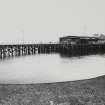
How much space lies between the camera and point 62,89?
395 inches

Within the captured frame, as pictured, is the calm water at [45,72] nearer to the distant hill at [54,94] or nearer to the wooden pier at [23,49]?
the distant hill at [54,94]

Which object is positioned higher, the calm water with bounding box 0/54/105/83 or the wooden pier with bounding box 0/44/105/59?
the wooden pier with bounding box 0/44/105/59

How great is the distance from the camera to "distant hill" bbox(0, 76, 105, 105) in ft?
29.1

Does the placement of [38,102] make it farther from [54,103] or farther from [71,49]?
[71,49]

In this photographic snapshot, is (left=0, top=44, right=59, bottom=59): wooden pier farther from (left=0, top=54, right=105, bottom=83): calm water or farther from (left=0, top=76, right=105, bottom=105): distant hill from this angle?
(left=0, top=76, right=105, bottom=105): distant hill

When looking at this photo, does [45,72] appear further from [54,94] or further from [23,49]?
[23,49]

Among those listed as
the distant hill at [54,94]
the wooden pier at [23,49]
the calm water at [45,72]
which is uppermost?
the wooden pier at [23,49]

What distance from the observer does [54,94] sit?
372 inches

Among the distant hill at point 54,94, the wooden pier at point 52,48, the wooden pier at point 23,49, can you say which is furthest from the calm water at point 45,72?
the wooden pier at point 52,48

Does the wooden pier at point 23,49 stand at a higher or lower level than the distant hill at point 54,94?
higher

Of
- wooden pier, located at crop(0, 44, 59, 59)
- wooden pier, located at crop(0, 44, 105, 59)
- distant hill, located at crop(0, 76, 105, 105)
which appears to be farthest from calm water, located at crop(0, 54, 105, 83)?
wooden pier, located at crop(0, 44, 105, 59)

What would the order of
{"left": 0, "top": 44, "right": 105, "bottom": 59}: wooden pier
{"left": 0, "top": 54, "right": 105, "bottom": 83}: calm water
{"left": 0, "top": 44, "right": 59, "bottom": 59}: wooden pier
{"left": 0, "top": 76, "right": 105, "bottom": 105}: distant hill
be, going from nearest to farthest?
{"left": 0, "top": 76, "right": 105, "bottom": 105}: distant hill → {"left": 0, "top": 54, "right": 105, "bottom": 83}: calm water → {"left": 0, "top": 44, "right": 59, "bottom": 59}: wooden pier → {"left": 0, "top": 44, "right": 105, "bottom": 59}: wooden pier

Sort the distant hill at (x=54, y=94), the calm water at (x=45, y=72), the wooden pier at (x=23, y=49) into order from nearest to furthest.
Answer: the distant hill at (x=54, y=94)
the calm water at (x=45, y=72)
the wooden pier at (x=23, y=49)

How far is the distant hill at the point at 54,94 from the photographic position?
8867mm
